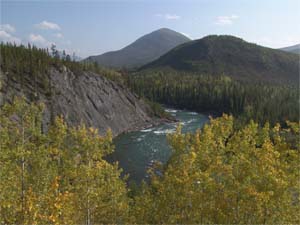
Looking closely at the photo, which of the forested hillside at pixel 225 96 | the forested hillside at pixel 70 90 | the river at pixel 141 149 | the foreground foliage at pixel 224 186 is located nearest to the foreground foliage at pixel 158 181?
the foreground foliage at pixel 224 186

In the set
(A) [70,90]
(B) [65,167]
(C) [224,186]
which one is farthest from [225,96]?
(C) [224,186]

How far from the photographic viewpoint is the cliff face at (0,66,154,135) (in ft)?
288

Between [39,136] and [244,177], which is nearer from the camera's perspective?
[244,177]

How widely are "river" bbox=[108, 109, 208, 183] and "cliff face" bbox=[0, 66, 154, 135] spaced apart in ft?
19.8

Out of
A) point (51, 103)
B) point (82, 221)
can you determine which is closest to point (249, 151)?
point (82, 221)

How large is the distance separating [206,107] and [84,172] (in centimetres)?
14069

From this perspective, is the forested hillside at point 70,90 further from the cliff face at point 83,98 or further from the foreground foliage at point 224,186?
the foreground foliage at point 224,186

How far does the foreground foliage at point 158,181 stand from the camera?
578 inches

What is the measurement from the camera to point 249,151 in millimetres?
17047

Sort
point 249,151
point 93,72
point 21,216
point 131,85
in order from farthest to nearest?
point 131,85 < point 93,72 < point 249,151 < point 21,216

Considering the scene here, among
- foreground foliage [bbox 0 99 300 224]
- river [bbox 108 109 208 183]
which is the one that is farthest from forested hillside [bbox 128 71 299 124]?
foreground foliage [bbox 0 99 300 224]

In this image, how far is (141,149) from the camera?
8494 cm

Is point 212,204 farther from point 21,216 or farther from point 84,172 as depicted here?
point 21,216

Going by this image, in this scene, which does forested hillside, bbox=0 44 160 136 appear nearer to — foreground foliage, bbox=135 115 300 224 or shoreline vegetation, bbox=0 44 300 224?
shoreline vegetation, bbox=0 44 300 224
